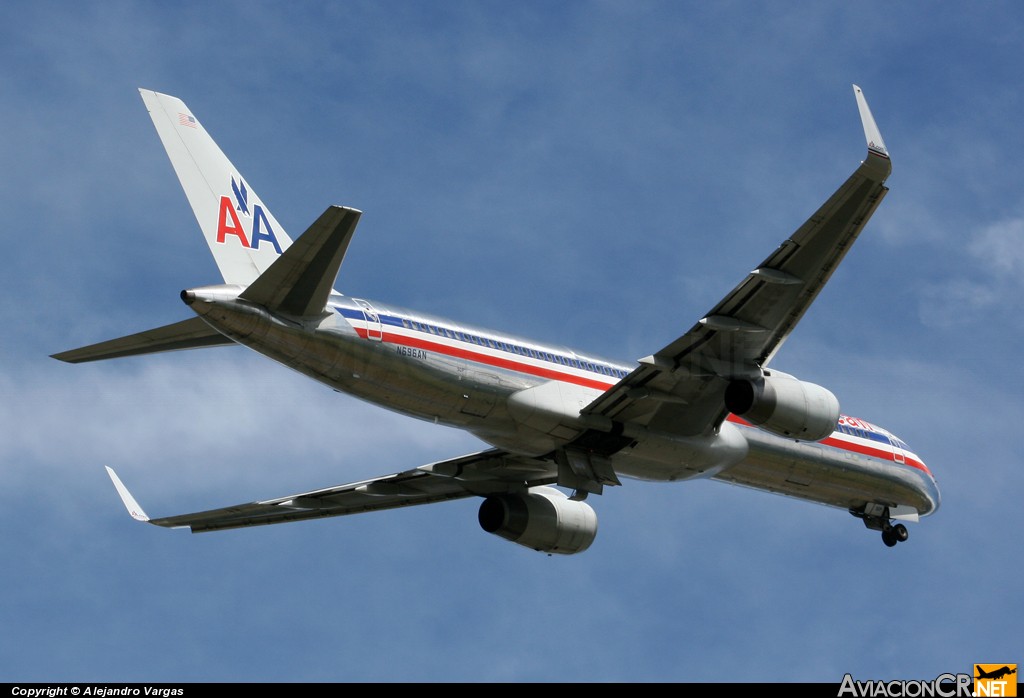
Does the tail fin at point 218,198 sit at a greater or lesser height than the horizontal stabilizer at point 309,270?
greater

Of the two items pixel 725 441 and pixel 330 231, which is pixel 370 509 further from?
pixel 330 231

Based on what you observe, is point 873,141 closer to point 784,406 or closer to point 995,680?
point 784,406

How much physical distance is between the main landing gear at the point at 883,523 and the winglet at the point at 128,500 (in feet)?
61.3

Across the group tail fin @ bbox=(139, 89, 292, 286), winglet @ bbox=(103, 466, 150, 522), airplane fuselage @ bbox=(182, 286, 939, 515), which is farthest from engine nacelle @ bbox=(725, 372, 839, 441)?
winglet @ bbox=(103, 466, 150, 522)

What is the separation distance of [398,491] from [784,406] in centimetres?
1103

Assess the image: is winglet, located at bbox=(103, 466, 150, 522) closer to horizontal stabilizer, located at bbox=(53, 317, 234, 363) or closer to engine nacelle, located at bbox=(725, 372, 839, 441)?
horizontal stabilizer, located at bbox=(53, 317, 234, 363)

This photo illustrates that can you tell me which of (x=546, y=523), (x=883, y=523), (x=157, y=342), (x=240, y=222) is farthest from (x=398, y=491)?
(x=883, y=523)

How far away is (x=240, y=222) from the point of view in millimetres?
32500

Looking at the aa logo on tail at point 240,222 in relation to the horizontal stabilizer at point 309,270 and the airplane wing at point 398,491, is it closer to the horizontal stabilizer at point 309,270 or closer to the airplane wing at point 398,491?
the horizontal stabilizer at point 309,270

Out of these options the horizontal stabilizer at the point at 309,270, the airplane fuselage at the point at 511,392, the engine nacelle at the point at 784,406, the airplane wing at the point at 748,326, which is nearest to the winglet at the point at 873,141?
the airplane wing at the point at 748,326

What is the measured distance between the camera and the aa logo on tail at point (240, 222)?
32.3 meters

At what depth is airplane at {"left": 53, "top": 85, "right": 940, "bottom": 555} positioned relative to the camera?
94.6 ft

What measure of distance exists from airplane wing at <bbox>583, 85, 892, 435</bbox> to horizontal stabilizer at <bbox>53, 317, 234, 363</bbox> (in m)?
8.74

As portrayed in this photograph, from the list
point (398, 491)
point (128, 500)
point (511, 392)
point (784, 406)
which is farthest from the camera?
point (398, 491)
